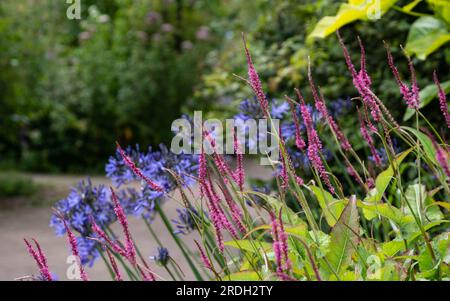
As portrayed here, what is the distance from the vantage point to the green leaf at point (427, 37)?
3203 millimetres

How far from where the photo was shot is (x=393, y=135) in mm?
3545

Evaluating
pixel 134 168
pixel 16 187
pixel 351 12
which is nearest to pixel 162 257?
pixel 134 168

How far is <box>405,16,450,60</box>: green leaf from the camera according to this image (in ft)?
10.5

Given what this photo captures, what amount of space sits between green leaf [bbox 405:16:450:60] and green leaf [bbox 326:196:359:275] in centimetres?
Result: 175

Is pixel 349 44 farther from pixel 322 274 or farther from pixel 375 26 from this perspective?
pixel 322 274

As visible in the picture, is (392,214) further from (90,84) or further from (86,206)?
(90,84)

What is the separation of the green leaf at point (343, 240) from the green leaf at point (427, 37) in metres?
1.75

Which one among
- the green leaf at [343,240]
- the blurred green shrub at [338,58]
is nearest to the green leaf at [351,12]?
the blurred green shrub at [338,58]

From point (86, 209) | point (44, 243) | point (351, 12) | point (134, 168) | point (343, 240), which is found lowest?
point (44, 243)

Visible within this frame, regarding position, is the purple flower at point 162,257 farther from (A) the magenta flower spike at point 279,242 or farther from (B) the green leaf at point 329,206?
(A) the magenta flower spike at point 279,242

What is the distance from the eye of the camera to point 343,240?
162 centimetres

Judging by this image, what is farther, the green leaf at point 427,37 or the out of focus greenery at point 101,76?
the out of focus greenery at point 101,76

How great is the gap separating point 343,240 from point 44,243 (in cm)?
467
